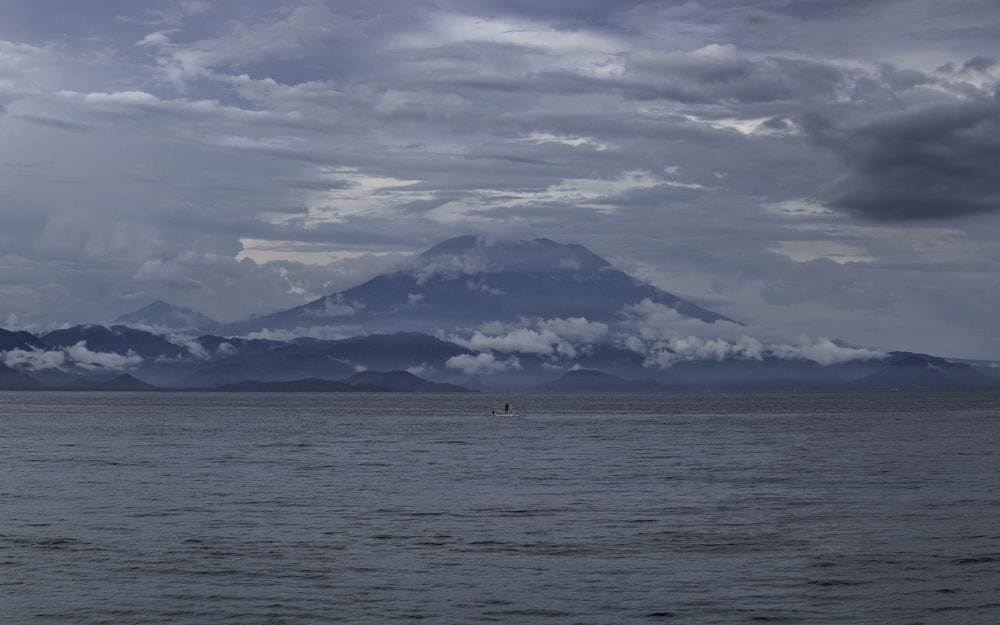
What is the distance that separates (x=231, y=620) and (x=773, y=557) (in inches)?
754

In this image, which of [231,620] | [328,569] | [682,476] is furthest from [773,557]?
[682,476]

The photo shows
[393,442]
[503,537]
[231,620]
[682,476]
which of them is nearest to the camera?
[231,620]

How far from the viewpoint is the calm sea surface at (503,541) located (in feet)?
104

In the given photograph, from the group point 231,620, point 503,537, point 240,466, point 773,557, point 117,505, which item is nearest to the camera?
point 231,620

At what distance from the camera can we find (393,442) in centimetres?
11906

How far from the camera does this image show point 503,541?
1686 inches

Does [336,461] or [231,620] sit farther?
[336,461]

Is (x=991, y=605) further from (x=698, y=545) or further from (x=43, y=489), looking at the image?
(x=43, y=489)

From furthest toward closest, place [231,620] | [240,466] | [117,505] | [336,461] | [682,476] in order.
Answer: [336,461], [240,466], [682,476], [117,505], [231,620]

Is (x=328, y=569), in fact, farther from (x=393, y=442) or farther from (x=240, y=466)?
(x=393, y=442)

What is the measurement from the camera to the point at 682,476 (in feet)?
232

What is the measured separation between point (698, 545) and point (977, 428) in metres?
117

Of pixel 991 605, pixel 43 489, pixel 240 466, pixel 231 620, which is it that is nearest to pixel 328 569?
pixel 231 620

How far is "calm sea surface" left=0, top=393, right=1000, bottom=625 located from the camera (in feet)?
104
